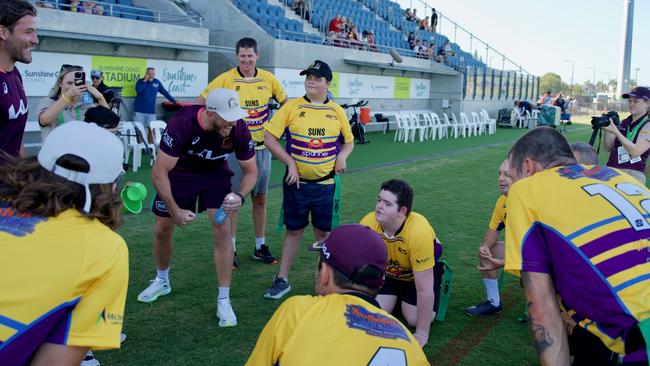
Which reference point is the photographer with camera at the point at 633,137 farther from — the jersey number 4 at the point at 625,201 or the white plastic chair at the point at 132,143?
the white plastic chair at the point at 132,143

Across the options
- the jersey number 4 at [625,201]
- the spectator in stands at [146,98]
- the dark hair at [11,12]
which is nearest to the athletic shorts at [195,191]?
the dark hair at [11,12]

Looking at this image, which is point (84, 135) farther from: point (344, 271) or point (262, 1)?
point (262, 1)

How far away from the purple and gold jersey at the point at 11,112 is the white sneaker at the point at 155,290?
1.70m

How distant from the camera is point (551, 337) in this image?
2.50 meters

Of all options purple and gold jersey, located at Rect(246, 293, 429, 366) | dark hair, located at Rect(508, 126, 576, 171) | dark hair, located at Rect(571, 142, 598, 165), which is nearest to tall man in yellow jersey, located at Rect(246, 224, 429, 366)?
purple and gold jersey, located at Rect(246, 293, 429, 366)

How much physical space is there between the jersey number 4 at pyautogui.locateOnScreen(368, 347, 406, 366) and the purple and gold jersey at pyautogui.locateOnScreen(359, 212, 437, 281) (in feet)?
7.77

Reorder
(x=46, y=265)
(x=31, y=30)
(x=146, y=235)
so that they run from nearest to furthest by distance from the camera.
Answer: (x=46, y=265), (x=31, y=30), (x=146, y=235)

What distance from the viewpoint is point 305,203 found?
5434 mm

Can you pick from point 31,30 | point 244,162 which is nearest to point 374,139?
point 244,162

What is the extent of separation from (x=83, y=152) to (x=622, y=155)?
6.61m

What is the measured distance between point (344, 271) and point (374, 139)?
18.6 metres

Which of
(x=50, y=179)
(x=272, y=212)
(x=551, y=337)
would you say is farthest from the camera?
(x=272, y=212)

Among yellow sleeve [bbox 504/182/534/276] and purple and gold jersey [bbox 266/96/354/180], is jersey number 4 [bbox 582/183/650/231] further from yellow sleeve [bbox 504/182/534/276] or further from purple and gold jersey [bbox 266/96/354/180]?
purple and gold jersey [bbox 266/96/354/180]

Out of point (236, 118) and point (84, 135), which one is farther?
point (236, 118)
